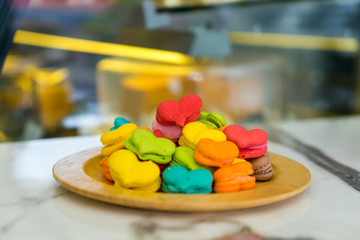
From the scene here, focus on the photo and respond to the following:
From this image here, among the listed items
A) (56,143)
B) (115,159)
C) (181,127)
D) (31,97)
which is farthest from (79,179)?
(31,97)

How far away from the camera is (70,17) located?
5.57 feet

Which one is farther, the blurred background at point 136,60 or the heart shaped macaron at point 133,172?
the blurred background at point 136,60

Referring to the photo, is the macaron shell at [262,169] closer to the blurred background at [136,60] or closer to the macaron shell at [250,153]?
the macaron shell at [250,153]

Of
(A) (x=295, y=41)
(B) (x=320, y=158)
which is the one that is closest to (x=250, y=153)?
(B) (x=320, y=158)

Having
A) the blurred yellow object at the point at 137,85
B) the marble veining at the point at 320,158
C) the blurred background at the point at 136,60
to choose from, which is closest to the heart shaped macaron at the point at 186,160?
the marble veining at the point at 320,158

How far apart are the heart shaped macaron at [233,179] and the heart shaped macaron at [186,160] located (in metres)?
0.03

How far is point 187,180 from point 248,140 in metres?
0.12

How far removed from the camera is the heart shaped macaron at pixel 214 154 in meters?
0.52

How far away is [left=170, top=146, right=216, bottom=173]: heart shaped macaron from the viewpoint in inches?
21.4

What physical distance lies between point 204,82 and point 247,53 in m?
0.28

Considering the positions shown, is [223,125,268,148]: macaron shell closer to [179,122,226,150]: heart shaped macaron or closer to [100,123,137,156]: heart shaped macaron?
[179,122,226,150]: heart shaped macaron

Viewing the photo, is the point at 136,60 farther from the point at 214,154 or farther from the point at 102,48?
the point at 214,154

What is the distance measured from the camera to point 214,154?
1.71 feet

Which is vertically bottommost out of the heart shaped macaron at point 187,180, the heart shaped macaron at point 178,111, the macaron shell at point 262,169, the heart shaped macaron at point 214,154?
the macaron shell at point 262,169
